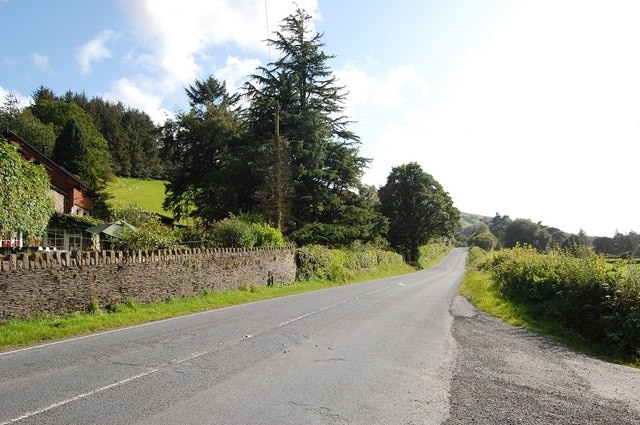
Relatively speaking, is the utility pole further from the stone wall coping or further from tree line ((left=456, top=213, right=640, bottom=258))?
tree line ((left=456, top=213, right=640, bottom=258))

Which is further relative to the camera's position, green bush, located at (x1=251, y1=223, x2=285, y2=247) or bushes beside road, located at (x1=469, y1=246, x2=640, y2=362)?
green bush, located at (x1=251, y1=223, x2=285, y2=247)

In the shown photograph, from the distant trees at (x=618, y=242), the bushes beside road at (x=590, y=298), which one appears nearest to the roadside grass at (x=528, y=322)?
the bushes beside road at (x=590, y=298)

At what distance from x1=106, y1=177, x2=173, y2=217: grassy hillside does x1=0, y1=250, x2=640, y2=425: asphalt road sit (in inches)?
1989

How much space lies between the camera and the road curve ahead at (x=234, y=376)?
5.31 m

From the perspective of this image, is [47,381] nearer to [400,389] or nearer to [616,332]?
[400,389]

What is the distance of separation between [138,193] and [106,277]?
5958 centimetres

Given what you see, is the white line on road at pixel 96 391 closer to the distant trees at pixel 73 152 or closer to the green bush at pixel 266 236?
the green bush at pixel 266 236

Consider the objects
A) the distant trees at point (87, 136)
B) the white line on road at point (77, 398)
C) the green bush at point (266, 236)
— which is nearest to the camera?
the white line on road at point (77, 398)

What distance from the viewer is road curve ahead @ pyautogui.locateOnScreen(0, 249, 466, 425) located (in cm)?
531

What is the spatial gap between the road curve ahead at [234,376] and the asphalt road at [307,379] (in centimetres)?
2

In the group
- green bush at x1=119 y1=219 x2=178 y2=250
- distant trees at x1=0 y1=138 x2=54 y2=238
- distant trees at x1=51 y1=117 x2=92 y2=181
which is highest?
distant trees at x1=51 y1=117 x2=92 y2=181

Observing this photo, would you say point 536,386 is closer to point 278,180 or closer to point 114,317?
point 114,317

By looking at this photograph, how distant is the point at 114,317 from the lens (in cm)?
1219

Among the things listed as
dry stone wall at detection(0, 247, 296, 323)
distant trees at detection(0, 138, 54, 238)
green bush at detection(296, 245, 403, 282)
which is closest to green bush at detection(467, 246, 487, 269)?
green bush at detection(296, 245, 403, 282)
